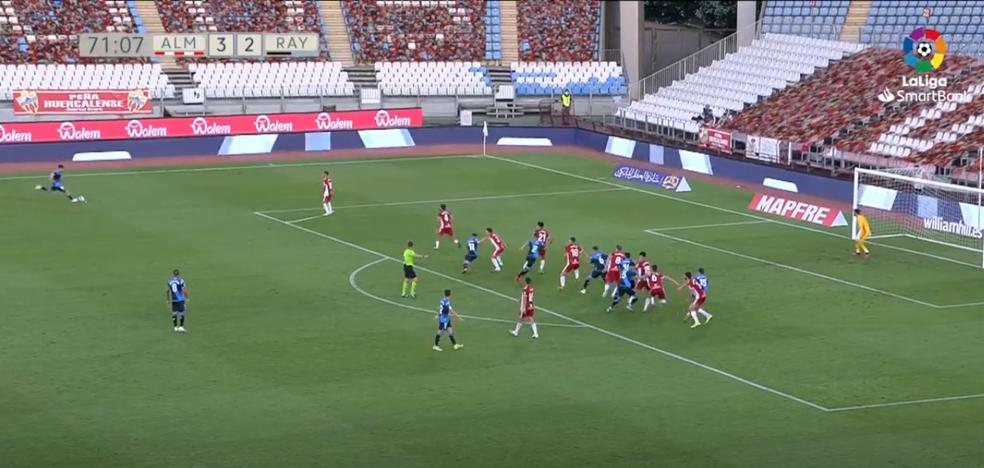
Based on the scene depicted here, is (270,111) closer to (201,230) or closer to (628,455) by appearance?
(201,230)

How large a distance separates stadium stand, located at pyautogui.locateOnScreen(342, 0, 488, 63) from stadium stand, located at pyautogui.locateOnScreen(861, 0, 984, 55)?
75.3 ft

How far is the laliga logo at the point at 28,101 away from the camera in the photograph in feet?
231

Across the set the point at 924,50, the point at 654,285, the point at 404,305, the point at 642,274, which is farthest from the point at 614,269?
the point at 924,50

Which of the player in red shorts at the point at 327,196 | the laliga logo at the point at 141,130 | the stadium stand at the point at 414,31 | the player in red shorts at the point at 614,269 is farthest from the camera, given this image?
the stadium stand at the point at 414,31

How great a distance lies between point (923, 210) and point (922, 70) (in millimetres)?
18225

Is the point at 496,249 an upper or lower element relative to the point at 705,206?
upper

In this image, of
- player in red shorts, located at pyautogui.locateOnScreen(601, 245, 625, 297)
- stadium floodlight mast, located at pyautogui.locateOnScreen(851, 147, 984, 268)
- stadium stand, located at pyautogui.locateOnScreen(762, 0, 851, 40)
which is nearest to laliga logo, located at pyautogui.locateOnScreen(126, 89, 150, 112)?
stadium stand, located at pyautogui.locateOnScreen(762, 0, 851, 40)

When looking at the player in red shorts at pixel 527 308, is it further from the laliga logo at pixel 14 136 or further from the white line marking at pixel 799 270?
the laliga logo at pixel 14 136

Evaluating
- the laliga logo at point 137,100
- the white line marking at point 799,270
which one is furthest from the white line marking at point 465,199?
the laliga logo at point 137,100

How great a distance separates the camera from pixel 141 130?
6750cm

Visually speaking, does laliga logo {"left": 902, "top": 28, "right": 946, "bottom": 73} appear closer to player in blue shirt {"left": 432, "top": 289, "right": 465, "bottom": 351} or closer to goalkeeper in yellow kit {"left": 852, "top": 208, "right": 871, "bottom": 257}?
goalkeeper in yellow kit {"left": 852, "top": 208, "right": 871, "bottom": 257}

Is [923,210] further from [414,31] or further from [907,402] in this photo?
[414,31]

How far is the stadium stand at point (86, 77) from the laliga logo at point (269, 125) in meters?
8.20

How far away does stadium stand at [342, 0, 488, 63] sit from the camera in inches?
3322
